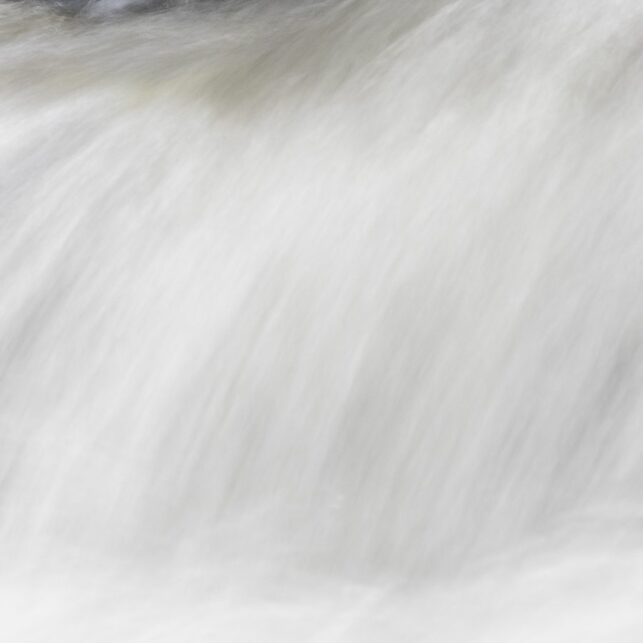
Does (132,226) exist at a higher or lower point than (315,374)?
higher

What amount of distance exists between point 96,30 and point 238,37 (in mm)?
481

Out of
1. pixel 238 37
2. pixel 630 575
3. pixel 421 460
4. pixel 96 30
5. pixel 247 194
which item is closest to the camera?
pixel 630 575

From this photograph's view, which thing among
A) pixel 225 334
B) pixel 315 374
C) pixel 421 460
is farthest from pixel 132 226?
pixel 421 460

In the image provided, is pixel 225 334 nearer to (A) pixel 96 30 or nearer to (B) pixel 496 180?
(B) pixel 496 180

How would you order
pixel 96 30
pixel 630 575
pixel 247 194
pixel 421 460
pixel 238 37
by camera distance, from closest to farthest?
pixel 630 575, pixel 421 460, pixel 247 194, pixel 238 37, pixel 96 30

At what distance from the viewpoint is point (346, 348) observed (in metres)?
2.50

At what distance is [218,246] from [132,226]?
0.74 ft

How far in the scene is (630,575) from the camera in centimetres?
213

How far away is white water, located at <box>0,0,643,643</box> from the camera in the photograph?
229cm

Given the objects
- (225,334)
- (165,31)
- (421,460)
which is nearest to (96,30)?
(165,31)

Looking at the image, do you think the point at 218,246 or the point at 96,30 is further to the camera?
the point at 96,30

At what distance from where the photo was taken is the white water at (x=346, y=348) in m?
2.29

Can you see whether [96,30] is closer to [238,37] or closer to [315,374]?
[238,37]

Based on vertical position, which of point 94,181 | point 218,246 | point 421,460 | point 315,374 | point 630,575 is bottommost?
point 630,575
